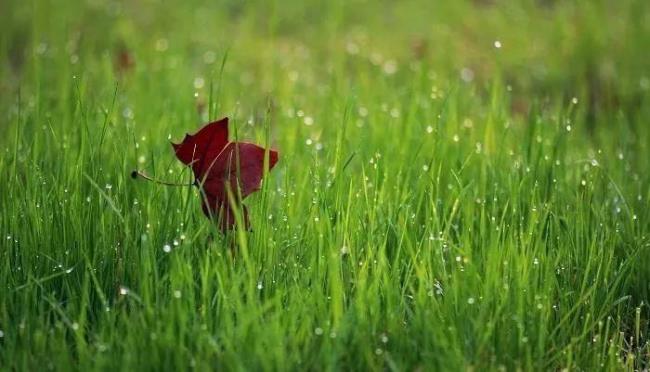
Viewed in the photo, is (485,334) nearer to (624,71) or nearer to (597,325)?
(597,325)

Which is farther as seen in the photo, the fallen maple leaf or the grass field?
the fallen maple leaf

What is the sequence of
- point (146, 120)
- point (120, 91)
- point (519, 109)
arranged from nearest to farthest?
1. point (146, 120)
2. point (120, 91)
3. point (519, 109)

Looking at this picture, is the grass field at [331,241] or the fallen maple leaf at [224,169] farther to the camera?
the fallen maple leaf at [224,169]

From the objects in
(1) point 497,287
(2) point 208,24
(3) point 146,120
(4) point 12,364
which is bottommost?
(4) point 12,364

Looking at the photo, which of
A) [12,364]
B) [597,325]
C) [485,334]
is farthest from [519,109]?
[12,364]

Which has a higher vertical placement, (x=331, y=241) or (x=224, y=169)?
(x=224, y=169)
